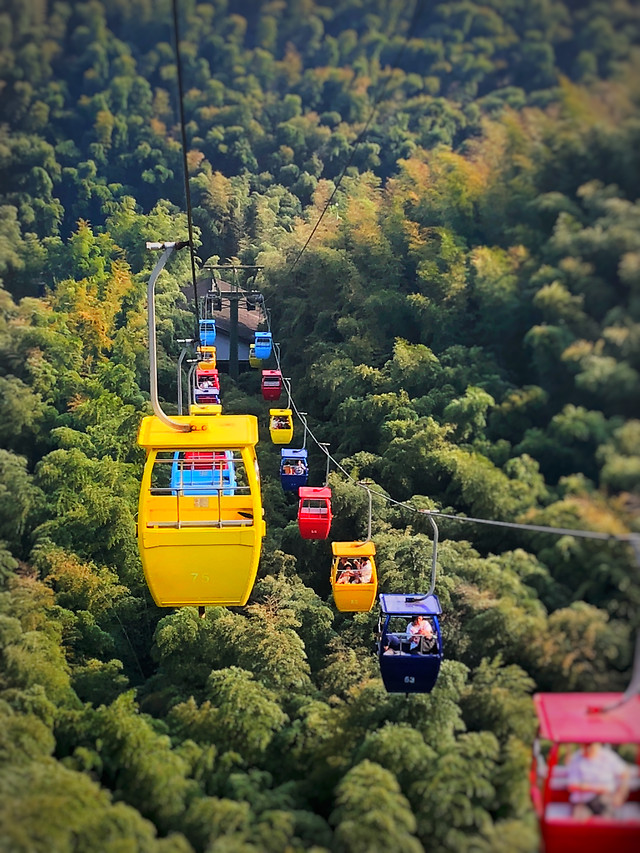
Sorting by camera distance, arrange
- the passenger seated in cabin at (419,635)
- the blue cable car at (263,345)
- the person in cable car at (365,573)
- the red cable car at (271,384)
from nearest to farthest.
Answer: the passenger seated in cabin at (419,635) → the person in cable car at (365,573) → the red cable car at (271,384) → the blue cable car at (263,345)

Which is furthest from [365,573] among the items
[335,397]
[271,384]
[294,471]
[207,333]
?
[207,333]

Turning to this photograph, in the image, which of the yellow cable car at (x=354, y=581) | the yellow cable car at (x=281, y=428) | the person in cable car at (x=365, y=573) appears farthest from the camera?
the yellow cable car at (x=281, y=428)

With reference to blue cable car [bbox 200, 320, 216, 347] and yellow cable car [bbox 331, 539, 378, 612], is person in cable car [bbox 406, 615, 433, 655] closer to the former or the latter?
yellow cable car [bbox 331, 539, 378, 612]

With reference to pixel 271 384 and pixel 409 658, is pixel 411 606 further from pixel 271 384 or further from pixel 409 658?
pixel 271 384

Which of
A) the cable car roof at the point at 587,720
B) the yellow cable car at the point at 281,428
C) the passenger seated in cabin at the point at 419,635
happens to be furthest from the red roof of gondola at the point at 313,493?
the cable car roof at the point at 587,720

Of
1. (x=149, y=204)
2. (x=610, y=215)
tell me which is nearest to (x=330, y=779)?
(x=610, y=215)

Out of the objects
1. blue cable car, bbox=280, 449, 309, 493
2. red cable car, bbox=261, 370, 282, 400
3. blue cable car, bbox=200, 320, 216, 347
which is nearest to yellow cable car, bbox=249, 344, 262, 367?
blue cable car, bbox=200, 320, 216, 347

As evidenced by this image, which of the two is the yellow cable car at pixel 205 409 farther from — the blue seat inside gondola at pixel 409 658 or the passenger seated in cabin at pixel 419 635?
the passenger seated in cabin at pixel 419 635

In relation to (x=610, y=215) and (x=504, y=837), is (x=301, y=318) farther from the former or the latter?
(x=504, y=837)
